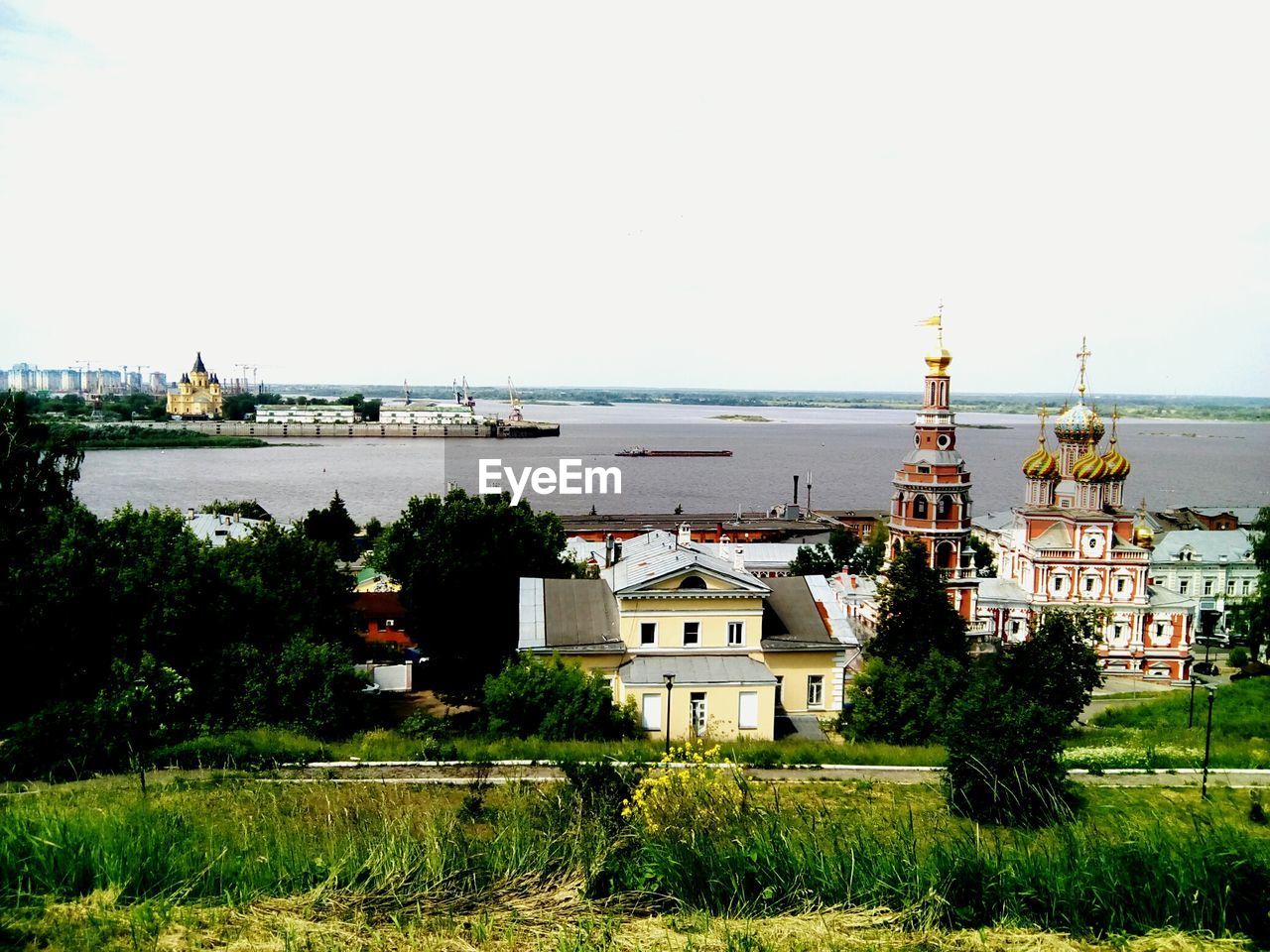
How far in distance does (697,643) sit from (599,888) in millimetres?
10946

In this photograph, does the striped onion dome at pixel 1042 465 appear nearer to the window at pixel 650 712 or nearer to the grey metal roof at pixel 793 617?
the grey metal roof at pixel 793 617

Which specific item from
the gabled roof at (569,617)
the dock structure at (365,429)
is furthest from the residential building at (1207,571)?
the dock structure at (365,429)

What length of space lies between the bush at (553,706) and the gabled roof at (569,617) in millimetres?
1618

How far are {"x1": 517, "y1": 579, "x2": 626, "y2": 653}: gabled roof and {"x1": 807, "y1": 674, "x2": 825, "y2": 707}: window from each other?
3211 millimetres

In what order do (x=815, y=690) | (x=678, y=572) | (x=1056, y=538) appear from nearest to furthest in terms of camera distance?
→ (x=678, y=572)
(x=815, y=690)
(x=1056, y=538)

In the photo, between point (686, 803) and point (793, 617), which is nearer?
point (686, 803)

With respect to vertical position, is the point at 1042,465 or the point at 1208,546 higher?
the point at 1042,465

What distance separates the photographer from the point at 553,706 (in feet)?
39.9

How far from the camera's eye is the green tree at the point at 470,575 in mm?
18641

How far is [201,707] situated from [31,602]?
2508 mm

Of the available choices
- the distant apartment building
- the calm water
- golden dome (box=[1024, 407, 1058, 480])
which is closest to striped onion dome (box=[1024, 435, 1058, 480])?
golden dome (box=[1024, 407, 1058, 480])

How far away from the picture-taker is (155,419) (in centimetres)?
11250

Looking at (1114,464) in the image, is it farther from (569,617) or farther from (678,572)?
(569,617)

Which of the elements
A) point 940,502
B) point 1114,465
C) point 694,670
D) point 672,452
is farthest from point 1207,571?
point 672,452
